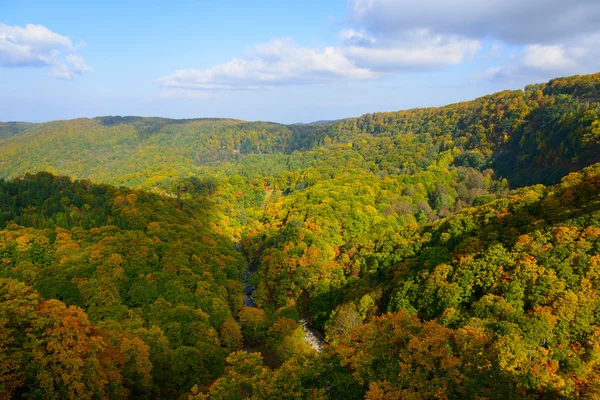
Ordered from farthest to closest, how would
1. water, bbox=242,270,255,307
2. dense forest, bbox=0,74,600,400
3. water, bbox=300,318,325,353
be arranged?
water, bbox=242,270,255,307 < water, bbox=300,318,325,353 < dense forest, bbox=0,74,600,400

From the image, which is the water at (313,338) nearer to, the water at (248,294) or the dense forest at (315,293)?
the dense forest at (315,293)

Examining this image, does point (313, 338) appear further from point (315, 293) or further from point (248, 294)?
point (248, 294)

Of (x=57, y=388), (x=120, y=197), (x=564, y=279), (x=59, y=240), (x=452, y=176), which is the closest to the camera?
(x=57, y=388)

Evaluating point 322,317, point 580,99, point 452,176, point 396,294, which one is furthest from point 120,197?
point 580,99

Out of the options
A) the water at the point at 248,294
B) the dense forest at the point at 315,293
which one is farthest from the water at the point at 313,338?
the water at the point at 248,294

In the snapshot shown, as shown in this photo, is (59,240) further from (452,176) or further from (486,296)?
(452,176)

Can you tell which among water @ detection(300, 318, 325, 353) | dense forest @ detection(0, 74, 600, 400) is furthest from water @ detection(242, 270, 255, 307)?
water @ detection(300, 318, 325, 353)

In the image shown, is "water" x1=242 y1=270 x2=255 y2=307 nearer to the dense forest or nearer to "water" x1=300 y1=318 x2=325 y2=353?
the dense forest

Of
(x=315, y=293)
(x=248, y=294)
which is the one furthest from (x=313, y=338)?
(x=248, y=294)
